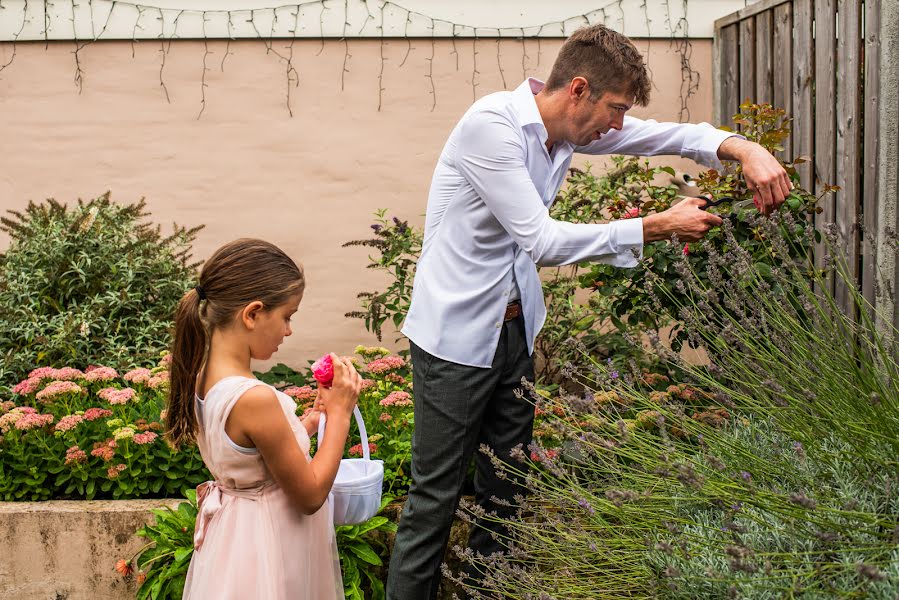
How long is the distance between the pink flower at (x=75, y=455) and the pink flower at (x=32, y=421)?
17cm

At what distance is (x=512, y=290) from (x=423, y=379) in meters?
0.40

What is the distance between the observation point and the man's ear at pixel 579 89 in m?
2.72

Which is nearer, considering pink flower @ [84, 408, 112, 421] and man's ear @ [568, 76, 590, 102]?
man's ear @ [568, 76, 590, 102]

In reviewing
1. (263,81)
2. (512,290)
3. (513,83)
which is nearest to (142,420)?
(512,290)

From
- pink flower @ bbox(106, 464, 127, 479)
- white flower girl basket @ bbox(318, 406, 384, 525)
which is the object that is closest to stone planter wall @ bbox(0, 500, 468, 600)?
pink flower @ bbox(106, 464, 127, 479)

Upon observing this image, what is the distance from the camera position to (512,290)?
287cm

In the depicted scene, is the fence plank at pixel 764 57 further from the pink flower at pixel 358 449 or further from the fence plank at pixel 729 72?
the pink flower at pixel 358 449

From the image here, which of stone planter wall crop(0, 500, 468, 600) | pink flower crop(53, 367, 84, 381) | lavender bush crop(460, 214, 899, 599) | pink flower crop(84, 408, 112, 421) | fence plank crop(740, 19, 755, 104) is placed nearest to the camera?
lavender bush crop(460, 214, 899, 599)

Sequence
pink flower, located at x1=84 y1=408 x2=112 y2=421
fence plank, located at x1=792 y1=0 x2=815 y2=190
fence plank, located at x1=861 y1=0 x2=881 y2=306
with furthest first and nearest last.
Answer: fence plank, located at x1=792 y1=0 x2=815 y2=190 < pink flower, located at x1=84 y1=408 x2=112 y2=421 < fence plank, located at x1=861 y1=0 x2=881 y2=306

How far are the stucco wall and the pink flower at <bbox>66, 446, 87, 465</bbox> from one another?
6.19ft

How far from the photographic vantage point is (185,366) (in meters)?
2.50

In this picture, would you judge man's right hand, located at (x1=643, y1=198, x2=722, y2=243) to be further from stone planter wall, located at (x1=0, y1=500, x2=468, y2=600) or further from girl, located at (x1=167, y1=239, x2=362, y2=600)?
stone planter wall, located at (x1=0, y1=500, x2=468, y2=600)

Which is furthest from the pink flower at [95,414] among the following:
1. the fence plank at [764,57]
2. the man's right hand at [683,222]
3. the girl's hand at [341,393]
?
the fence plank at [764,57]

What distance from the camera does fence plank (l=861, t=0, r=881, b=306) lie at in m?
3.79
